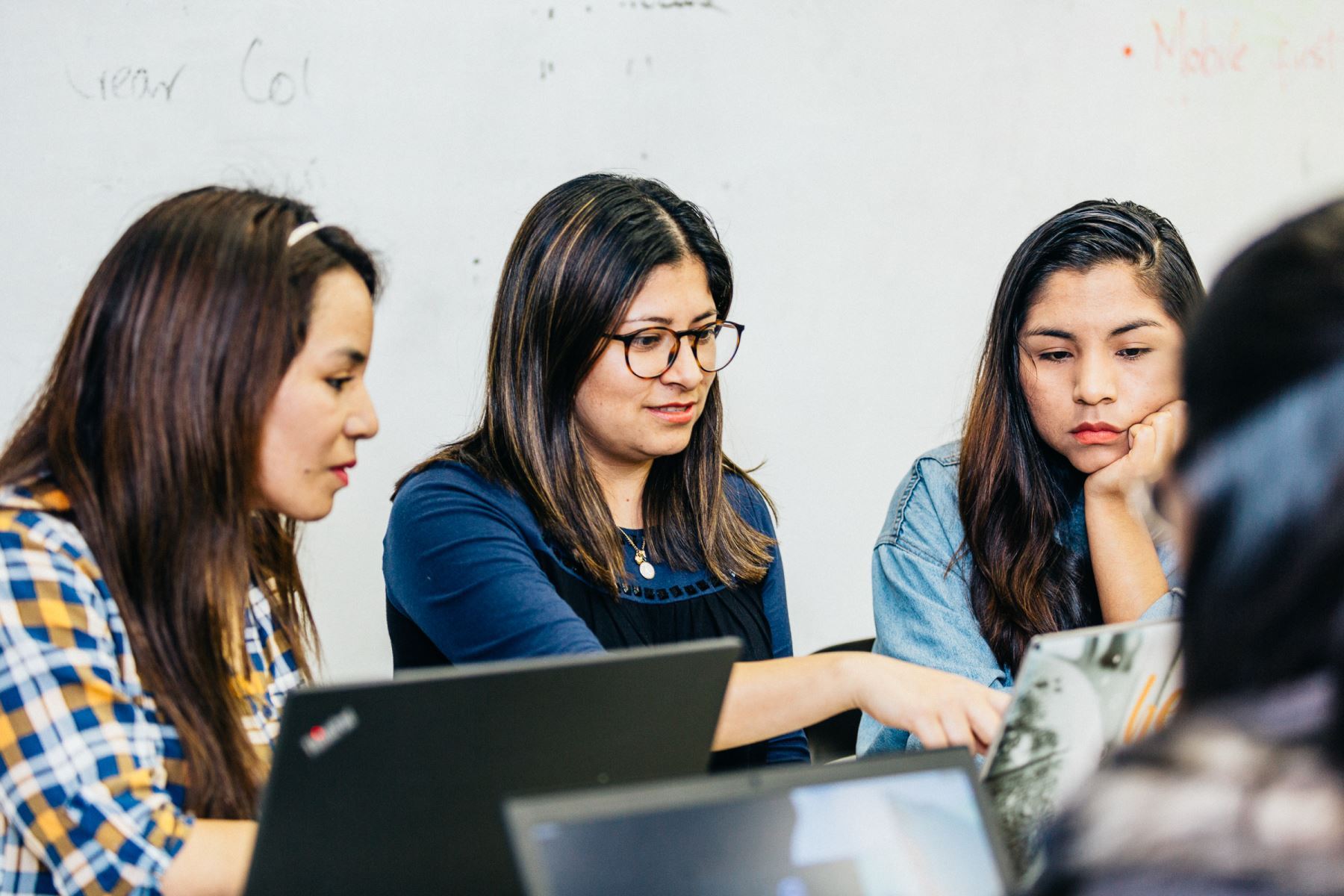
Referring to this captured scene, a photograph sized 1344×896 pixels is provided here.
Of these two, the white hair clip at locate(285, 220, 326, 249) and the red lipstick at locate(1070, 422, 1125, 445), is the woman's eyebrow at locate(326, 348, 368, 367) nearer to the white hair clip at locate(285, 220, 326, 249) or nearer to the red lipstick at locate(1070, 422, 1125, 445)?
the white hair clip at locate(285, 220, 326, 249)

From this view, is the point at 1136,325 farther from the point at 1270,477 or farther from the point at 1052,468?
the point at 1270,477

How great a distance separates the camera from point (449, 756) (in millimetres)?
809

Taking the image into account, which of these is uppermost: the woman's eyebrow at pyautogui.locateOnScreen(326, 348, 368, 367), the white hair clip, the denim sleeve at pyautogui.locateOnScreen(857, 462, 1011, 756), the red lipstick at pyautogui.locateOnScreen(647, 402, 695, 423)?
the white hair clip

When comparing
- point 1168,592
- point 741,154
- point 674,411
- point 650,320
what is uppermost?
point 741,154

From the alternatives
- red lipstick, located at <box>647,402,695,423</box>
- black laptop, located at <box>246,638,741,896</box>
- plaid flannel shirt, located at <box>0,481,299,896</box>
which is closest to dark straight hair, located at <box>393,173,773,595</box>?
red lipstick, located at <box>647,402,695,423</box>

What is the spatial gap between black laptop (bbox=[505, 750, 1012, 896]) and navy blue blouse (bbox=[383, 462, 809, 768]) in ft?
1.91

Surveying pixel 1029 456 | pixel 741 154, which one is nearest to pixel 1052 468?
pixel 1029 456

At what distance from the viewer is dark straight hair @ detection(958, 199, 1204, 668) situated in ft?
5.08

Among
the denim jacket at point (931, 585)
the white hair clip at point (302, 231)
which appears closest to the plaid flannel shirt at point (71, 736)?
the white hair clip at point (302, 231)

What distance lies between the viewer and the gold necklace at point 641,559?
1.62 metres

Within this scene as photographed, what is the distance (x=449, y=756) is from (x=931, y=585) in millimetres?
894

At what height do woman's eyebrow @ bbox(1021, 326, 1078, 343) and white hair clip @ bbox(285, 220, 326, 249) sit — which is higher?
white hair clip @ bbox(285, 220, 326, 249)

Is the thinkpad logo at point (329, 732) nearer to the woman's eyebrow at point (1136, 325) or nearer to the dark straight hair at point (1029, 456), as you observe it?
the dark straight hair at point (1029, 456)

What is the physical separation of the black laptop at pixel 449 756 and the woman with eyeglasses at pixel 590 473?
48cm
